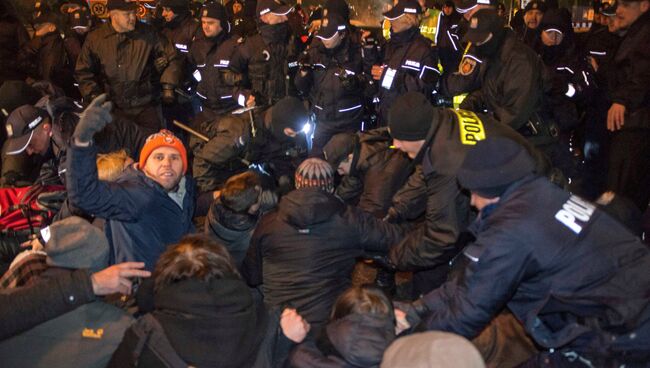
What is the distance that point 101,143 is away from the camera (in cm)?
542

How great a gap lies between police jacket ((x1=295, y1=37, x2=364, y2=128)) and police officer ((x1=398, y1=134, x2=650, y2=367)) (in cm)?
449

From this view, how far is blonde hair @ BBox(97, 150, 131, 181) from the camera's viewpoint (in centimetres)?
408

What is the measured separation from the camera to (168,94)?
24.6 feet

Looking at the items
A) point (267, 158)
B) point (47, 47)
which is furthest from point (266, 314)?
point (47, 47)

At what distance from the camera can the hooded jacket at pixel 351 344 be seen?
2500 millimetres

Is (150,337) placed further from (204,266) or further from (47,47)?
(47,47)

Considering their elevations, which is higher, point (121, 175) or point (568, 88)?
point (121, 175)

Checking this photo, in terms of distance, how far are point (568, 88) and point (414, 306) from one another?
417 centimetres

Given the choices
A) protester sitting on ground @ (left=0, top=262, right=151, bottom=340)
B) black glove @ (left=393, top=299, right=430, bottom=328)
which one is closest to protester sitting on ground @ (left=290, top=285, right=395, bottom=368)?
black glove @ (left=393, top=299, right=430, bottom=328)

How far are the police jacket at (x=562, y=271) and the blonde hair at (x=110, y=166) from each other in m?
2.39

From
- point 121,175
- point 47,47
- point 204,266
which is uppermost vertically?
point 204,266

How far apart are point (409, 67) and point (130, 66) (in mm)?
A: 3142

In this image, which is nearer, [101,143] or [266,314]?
[266,314]

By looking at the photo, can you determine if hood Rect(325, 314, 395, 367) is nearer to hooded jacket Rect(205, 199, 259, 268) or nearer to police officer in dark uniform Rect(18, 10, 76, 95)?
hooded jacket Rect(205, 199, 259, 268)
